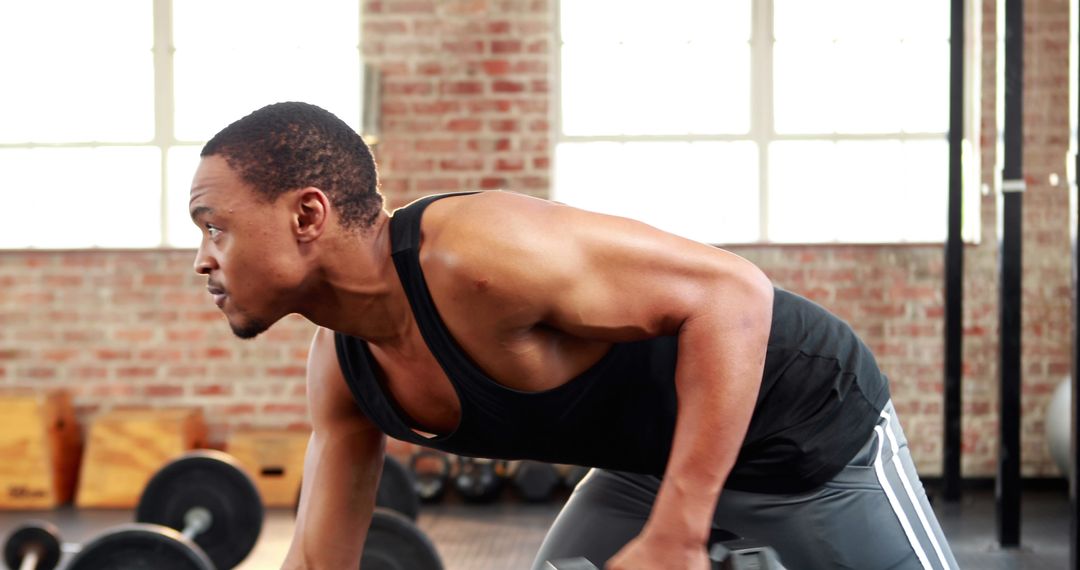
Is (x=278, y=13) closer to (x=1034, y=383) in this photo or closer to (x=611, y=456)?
(x=1034, y=383)

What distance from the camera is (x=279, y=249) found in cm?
112

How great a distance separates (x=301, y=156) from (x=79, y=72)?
3911 millimetres

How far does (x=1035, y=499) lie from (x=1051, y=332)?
0.61 m

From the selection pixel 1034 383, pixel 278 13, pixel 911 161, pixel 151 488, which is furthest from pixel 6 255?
pixel 1034 383

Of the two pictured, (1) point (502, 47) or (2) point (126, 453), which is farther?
(1) point (502, 47)

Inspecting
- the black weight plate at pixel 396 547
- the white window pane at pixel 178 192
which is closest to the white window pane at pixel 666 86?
the white window pane at pixel 178 192

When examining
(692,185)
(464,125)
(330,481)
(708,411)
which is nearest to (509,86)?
(464,125)

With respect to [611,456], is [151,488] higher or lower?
lower

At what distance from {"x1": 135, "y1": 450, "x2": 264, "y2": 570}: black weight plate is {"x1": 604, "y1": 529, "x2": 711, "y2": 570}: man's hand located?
2.40 metres

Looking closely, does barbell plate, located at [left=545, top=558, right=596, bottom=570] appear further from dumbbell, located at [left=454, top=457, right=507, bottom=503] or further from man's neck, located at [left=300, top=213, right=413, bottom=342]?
dumbbell, located at [left=454, top=457, right=507, bottom=503]

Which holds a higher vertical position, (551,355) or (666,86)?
(666,86)

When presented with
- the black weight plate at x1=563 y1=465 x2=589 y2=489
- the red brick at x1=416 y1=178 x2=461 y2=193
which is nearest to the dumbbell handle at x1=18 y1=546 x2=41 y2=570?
the black weight plate at x1=563 y1=465 x2=589 y2=489

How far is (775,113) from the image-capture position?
15.0ft

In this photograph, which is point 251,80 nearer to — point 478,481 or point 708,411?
point 478,481
